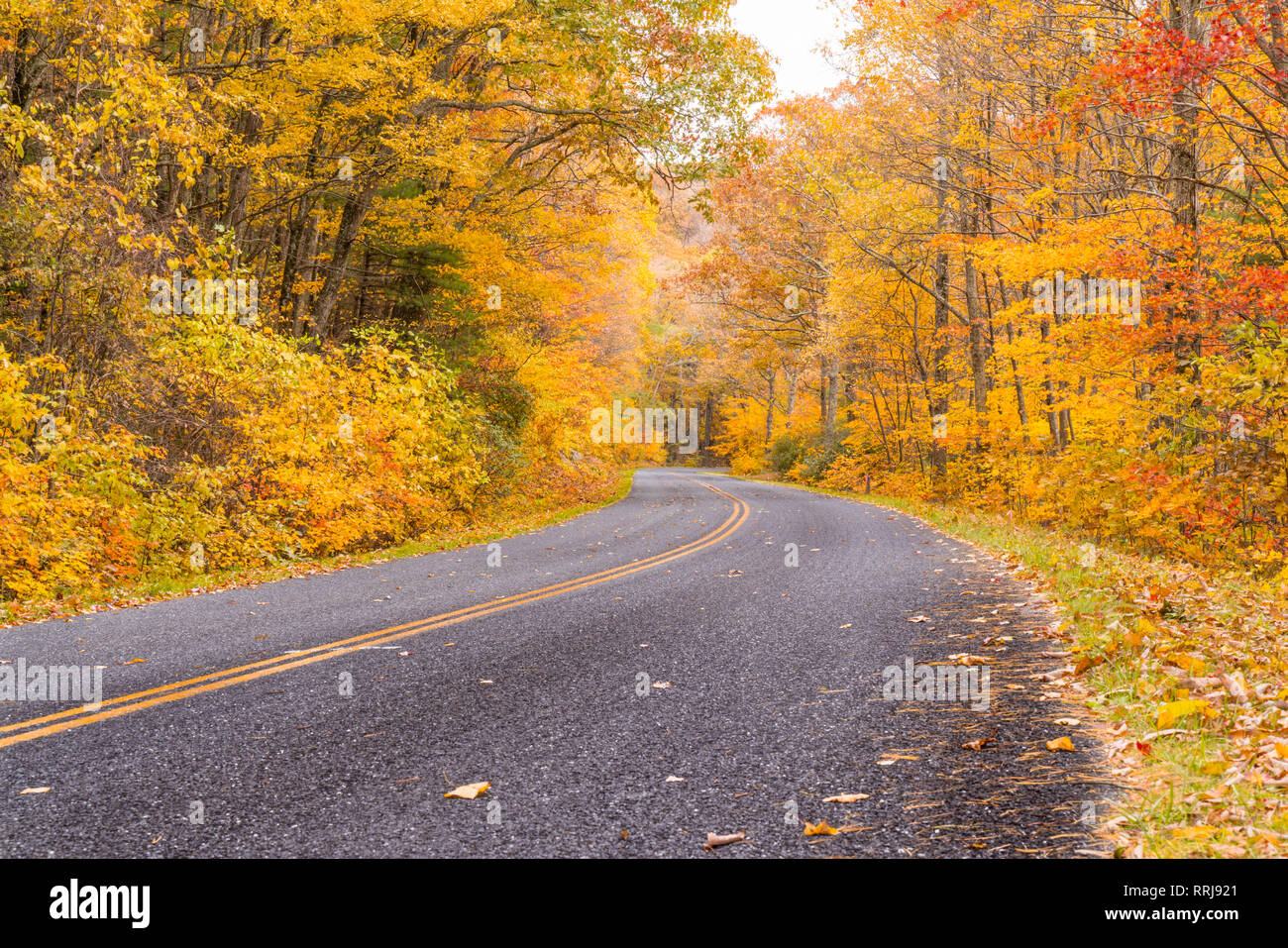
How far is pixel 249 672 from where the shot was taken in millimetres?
5602

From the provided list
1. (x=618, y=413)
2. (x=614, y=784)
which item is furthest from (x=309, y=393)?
(x=618, y=413)

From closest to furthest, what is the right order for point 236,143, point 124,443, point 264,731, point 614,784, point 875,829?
point 875,829
point 614,784
point 264,731
point 124,443
point 236,143

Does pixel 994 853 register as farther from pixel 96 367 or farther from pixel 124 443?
pixel 96 367

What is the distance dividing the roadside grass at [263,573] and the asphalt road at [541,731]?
0.75 m

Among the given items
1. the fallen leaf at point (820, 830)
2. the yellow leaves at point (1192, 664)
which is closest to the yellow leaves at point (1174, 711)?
the yellow leaves at point (1192, 664)

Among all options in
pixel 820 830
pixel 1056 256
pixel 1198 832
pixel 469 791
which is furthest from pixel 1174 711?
pixel 1056 256

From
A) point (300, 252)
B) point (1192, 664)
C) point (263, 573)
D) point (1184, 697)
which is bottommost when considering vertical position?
point (263, 573)

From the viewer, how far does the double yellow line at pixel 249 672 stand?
14.5ft

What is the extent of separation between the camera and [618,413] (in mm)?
46312

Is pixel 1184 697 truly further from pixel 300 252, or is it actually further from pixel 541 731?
pixel 300 252

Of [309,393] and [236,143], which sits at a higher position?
[236,143]

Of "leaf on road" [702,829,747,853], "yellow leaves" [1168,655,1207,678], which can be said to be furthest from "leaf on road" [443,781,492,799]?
"yellow leaves" [1168,655,1207,678]

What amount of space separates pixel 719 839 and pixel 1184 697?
3164 mm

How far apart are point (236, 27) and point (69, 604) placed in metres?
13.0
